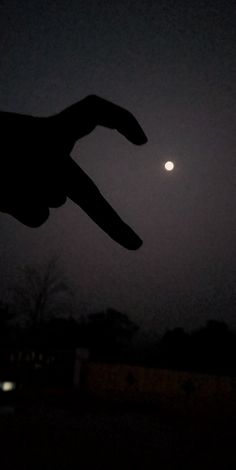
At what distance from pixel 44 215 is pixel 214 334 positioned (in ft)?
87.0

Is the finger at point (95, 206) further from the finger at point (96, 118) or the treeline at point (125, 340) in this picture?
the treeline at point (125, 340)

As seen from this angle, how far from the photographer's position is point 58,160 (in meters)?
0.83

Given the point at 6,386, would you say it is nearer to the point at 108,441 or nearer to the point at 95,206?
the point at 108,441

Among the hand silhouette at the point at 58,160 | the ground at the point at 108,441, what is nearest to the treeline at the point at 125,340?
the ground at the point at 108,441

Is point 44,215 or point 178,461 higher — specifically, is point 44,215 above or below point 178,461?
above

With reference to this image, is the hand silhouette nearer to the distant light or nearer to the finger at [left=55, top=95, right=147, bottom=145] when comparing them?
the finger at [left=55, top=95, right=147, bottom=145]

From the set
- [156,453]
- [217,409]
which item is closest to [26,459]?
[156,453]

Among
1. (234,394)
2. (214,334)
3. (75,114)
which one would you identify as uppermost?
(214,334)

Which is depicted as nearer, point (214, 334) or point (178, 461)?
point (178, 461)

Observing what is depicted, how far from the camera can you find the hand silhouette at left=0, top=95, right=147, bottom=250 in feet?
2.65

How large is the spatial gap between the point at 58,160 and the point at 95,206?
0.14m

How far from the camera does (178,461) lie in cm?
605

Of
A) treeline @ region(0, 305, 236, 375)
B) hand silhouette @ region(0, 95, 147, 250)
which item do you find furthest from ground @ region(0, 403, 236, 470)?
treeline @ region(0, 305, 236, 375)

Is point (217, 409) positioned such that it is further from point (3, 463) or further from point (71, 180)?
point (71, 180)
